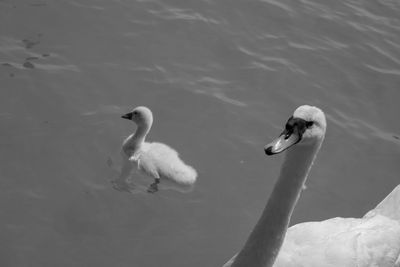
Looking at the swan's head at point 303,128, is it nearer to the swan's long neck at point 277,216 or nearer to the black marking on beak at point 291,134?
the black marking on beak at point 291,134

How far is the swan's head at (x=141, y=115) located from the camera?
7871 millimetres

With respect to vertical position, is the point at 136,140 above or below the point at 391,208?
below

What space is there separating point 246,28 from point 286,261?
5.56m

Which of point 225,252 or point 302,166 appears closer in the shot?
point 302,166

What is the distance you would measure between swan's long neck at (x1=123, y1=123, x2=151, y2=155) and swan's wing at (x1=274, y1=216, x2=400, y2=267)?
253 cm

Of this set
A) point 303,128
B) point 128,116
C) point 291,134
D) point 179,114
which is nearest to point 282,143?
point 291,134

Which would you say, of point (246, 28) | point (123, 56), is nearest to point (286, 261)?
point (123, 56)

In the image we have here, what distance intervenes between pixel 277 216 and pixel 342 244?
96 cm

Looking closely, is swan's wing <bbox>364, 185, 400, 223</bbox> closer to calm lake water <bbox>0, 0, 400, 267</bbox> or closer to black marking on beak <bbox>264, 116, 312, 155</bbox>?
calm lake water <bbox>0, 0, 400, 267</bbox>

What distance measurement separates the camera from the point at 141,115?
25.8 feet

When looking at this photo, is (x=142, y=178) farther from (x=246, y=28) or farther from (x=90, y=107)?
(x=246, y=28)

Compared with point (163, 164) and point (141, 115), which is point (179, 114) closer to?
point (141, 115)

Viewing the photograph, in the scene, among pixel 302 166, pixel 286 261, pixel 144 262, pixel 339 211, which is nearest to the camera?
pixel 302 166

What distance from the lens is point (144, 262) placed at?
262 inches
